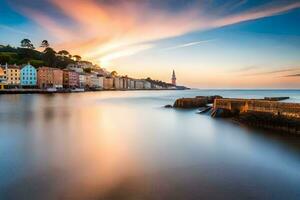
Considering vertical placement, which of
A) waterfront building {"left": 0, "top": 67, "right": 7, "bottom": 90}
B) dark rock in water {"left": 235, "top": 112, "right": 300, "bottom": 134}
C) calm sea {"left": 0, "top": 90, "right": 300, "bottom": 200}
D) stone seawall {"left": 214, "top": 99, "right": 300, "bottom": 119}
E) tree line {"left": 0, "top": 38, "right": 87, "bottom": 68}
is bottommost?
calm sea {"left": 0, "top": 90, "right": 300, "bottom": 200}

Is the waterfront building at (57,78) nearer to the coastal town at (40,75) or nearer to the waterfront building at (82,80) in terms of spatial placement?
the coastal town at (40,75)

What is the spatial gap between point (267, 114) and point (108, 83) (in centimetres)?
15571

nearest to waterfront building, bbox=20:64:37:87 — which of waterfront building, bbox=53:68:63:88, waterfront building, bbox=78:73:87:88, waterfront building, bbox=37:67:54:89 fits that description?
waterfront building, bbox=37:67:54:89

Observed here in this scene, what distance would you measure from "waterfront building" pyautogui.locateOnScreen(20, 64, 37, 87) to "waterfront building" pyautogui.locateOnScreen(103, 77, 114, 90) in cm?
6915

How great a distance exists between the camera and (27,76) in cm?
9638

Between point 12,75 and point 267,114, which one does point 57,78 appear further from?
point 267,114


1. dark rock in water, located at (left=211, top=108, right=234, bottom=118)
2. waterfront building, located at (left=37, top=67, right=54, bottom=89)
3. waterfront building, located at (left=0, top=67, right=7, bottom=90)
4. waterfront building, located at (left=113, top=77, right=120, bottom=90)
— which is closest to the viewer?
dark rock in water, located at (left=211, top=108, right=234, bottom=118)

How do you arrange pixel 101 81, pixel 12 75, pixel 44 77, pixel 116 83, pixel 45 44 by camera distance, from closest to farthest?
pixel 12 75, pixel 44 77, pixel 45 44, pixel 101 81, pixel 116 83

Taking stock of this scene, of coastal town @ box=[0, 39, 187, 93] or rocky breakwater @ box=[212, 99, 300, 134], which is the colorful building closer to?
coastal town @ box=[0, 39, 187, 93]

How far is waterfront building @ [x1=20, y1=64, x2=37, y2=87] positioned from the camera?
96.1 meters

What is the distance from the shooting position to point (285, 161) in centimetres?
1068

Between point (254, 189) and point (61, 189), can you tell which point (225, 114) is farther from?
point (61, 189)

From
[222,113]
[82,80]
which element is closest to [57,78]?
[82,80]

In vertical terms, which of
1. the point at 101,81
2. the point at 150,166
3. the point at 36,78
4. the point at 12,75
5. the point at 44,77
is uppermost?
the point at 101,81
